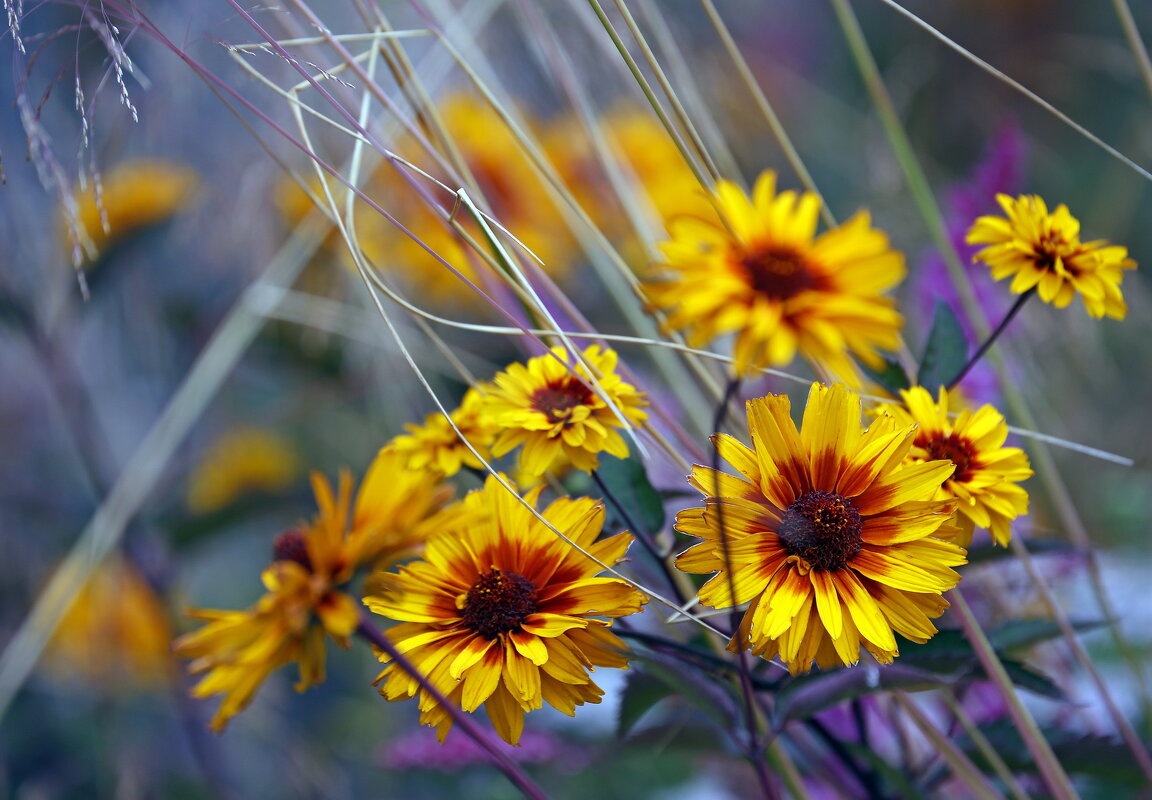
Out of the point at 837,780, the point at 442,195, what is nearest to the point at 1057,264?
the point at 837,780

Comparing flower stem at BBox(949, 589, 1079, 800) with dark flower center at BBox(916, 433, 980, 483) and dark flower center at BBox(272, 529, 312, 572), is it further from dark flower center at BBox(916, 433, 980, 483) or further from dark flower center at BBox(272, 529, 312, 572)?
dark flower center at BBox(272, 529, 312, 572)

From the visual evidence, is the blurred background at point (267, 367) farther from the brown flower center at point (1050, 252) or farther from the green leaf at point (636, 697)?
the brown flower center at point (1050, 252)

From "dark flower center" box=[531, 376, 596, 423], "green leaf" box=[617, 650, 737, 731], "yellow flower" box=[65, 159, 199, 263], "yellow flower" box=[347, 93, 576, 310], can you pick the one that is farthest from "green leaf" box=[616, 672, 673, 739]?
"yellow flower" box=[65, 159, 199, 263]

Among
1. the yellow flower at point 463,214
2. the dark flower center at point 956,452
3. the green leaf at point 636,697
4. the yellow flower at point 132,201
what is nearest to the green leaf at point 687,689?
the green leaf at point 636,697

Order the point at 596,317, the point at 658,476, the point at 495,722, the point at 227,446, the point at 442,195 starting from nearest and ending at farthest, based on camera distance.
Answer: the point at 495,722, the point at 442,195, the point at 658,476, the point at 596,317, the point at 227,446

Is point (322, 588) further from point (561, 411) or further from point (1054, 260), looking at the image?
point (1054, 260)

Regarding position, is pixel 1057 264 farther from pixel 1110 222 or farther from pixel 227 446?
pixel 227 446
